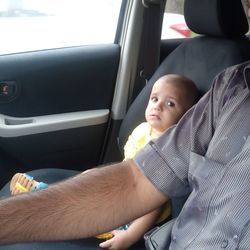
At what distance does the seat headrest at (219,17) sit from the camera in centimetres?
158

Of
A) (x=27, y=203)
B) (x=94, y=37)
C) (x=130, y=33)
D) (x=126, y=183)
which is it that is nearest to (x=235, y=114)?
(x=126, y=183)

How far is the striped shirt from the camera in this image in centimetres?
102

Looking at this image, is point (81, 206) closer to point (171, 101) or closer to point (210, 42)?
point (171, 101)

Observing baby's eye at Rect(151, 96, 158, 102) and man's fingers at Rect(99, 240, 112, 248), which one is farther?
baby's eye at Rect(151, 96, 158, 102)

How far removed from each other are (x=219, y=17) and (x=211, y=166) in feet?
2.16

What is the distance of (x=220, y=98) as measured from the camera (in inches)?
47.7

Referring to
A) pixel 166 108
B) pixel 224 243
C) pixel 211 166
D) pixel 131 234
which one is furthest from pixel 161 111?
pixel 224 243

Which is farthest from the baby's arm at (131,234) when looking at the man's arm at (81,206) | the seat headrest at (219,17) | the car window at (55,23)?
the car window at (55,23)

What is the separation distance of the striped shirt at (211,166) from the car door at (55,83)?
32.4 inches

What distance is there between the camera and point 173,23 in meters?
2.35

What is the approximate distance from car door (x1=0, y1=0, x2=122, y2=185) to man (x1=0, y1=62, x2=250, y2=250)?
0.79 meters

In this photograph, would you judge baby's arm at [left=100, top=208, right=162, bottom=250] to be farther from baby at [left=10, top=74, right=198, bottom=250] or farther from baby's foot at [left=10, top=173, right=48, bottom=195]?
baby's foot at [left=10, top=173, right=48, bottom=195]

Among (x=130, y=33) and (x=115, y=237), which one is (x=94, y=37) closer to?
(x=130, y=33)

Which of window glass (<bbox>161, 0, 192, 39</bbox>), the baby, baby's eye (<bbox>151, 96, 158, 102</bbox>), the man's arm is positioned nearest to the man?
the man's arm
